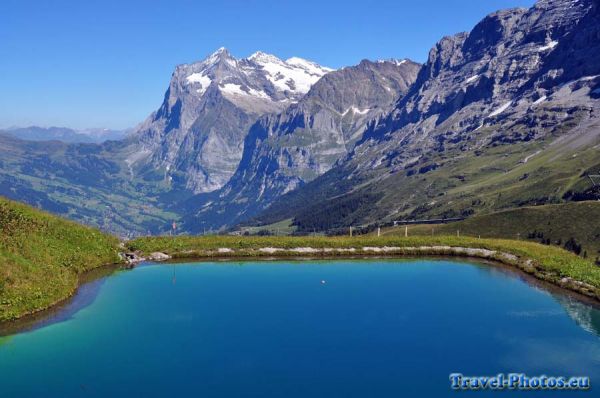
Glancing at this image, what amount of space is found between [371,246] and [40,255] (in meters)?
44.0

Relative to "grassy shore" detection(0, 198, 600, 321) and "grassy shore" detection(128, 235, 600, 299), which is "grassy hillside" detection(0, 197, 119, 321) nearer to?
"grassy shore" detection(0, 198, 600, 321)

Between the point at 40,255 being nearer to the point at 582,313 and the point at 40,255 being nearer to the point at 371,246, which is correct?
the point at 371,246

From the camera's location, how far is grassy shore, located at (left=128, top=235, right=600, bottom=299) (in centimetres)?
7206

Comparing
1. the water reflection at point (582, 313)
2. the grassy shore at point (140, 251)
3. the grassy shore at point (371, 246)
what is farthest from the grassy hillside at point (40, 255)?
the water reflection at point (582, 313)

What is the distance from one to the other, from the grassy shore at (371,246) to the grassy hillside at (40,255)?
25.2 ft

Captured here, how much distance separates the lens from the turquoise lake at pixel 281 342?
1422 inches

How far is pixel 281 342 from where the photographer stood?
43.9 metres

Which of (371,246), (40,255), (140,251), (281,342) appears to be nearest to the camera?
(281,342)

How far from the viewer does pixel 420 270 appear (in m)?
71.6

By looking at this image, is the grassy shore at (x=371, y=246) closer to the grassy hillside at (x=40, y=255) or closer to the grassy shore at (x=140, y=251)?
the grassy shore at (x=140, y=251)

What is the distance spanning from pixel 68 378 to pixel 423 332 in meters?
26.6

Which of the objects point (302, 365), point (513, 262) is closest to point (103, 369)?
point (302, 365)

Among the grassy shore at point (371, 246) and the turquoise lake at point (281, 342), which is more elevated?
the grassy shore at point (371, 246)

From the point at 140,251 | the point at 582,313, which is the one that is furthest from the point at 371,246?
the point at 582,313
